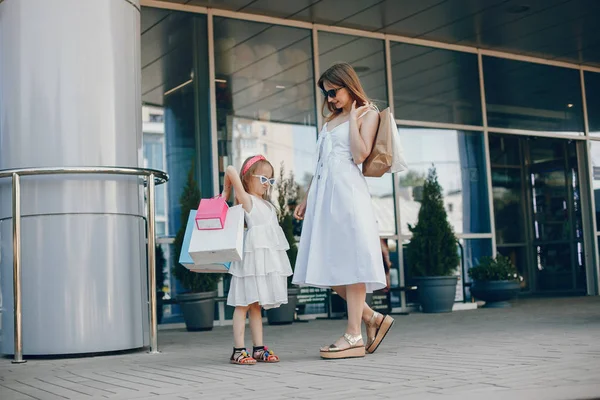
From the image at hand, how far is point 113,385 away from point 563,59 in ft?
37.8

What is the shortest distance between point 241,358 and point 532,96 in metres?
10.1

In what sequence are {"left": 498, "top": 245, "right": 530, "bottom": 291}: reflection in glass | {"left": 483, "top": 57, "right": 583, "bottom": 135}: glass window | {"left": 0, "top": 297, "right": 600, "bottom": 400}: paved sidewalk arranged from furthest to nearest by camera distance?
{"left": 498, "top": 245, "right": 530, "bottom": 291}: reflection in glass, {"left": 483, "top": 57, "right": 583, "bottom": 135}: glass window, {"left": 0, "top": 297, "right": 600, "bottom": 400}: paved sidewalk

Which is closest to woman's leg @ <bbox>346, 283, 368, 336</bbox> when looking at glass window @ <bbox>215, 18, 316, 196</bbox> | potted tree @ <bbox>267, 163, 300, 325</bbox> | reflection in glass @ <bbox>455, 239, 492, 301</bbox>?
potted tree @ <bbox>267, 163, 300, 325</bbox>

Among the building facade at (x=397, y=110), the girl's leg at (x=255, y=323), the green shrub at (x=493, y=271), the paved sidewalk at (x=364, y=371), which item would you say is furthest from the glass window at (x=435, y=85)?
the girl's leg at (x=255, y=323)

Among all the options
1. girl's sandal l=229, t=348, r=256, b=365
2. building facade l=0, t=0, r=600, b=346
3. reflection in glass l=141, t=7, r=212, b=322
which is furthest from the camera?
reflection in glass l=141, t=7, r=212, b=322

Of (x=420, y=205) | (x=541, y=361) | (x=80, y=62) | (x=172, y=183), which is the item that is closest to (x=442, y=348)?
(x=541, y=361)

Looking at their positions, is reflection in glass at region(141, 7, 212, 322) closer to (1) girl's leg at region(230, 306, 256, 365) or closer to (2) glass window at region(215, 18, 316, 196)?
(2) glass window at region(215, 18, 316, 196)

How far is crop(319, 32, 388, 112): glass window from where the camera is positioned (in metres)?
11.7

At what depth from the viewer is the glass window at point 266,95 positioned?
34.9 ft

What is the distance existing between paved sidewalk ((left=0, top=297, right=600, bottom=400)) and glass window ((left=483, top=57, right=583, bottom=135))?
6.68 meters

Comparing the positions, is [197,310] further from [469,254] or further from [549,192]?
[549,192]

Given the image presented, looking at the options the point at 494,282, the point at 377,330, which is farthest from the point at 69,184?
the point at 494,282

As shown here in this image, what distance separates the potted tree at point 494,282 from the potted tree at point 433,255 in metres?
0.65

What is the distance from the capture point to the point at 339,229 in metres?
5.18
